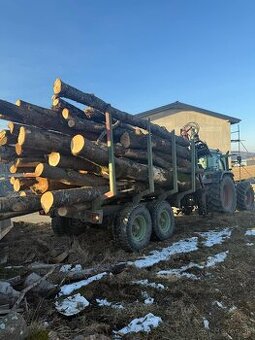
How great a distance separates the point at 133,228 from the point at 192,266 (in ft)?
6.95

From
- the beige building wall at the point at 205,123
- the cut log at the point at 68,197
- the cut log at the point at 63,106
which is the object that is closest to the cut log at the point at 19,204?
the cut log at the point at 68,197

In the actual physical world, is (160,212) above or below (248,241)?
above

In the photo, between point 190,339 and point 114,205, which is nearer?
point 190,339

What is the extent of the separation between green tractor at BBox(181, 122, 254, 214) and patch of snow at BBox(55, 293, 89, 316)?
7.71m

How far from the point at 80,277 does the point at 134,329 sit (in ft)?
6.37

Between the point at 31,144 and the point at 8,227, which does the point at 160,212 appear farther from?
the point at 8,227

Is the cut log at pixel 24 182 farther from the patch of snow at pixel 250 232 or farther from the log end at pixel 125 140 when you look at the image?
the patch of snow at pixel 250 232

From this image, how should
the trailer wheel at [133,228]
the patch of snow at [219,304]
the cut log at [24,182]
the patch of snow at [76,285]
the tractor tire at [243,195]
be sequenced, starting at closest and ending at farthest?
1. the patch of snow at [219,304]
2. the patch of snow at [76,285]
3. the trailer wheel at [133,228]
4. the cut log at [24,182]
5. the tractor tire at [243,195]

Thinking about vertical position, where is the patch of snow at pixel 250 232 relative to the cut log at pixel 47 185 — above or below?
below

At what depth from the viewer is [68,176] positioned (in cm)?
788

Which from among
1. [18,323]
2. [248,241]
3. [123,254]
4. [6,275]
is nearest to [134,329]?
[18,323]

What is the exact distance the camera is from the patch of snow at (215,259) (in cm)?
734

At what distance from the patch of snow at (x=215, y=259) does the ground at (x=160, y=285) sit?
0.06 feet

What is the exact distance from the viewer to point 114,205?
29.7 feet
